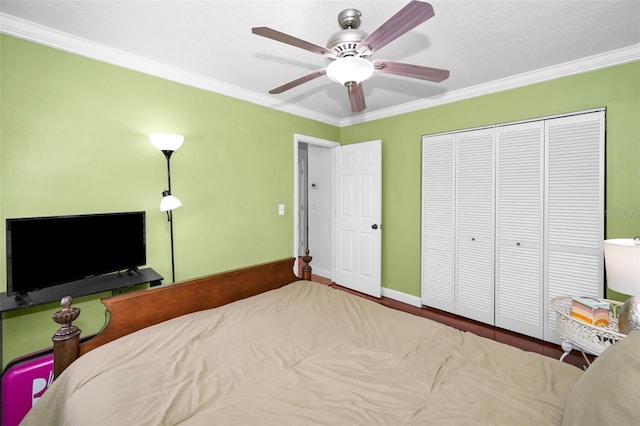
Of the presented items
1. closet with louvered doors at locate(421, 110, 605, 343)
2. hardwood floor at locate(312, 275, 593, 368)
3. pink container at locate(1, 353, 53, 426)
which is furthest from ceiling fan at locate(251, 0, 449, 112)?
hardwood floor at locate(312, 275, 593, 368)

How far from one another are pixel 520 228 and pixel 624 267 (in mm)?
1172

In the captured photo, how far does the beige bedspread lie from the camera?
103 cm

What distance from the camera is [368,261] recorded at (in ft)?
12.7

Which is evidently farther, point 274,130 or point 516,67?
point 274,130

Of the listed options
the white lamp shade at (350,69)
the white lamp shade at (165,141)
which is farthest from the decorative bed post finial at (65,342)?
the white lamp shade at (350,69)

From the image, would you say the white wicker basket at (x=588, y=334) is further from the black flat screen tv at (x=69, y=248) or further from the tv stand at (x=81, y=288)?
the black flat screen tv at (x=69, y=248)

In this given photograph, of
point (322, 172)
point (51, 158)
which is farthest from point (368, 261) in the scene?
point (51, 158)

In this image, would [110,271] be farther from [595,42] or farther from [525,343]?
[595,42]

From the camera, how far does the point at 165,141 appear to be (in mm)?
2320

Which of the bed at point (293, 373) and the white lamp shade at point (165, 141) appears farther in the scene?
the white lamp shade at point (165, 141)

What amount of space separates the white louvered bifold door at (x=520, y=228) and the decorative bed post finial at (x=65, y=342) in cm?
339

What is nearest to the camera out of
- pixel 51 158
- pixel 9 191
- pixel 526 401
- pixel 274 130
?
pixel 526 401

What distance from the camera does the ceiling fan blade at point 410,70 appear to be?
160 cm

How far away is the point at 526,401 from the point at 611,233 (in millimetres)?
2152
